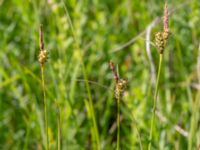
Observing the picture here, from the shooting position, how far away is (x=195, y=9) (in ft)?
7.27

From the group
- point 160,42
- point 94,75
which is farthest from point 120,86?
point 94,75

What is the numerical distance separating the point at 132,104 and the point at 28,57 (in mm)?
715

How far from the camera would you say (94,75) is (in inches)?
91.5

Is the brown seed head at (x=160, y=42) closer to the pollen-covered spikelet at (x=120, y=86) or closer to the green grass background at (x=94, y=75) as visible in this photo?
the pollen-covered spikelet at (x=120, y=86)

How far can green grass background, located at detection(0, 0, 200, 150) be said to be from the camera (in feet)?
6.05

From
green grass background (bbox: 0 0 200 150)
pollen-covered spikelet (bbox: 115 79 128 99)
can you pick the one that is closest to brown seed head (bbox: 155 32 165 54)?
pollen-covered spikelet (bbox: 115 79 128 99)

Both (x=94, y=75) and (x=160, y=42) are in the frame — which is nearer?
(x=160, y=42)

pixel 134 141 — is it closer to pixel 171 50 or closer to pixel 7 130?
pixel 7 130

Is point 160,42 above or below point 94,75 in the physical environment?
above

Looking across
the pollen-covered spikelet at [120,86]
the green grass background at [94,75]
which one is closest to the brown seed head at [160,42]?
the pollen-covered spikelet at [120,86]

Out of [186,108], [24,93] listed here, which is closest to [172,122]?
[186,108]

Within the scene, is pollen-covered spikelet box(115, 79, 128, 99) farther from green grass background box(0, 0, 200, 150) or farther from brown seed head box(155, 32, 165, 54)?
green grass background box(0, 0, 200, 150)

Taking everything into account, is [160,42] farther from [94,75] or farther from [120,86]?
[94,75]

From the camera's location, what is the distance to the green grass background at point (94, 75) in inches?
72.6
